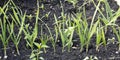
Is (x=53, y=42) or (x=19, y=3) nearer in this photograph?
(x=53, y=42)

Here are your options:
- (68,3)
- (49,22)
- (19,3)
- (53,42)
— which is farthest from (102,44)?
(19,3)

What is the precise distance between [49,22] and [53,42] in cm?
→ 46

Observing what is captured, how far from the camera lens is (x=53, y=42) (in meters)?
2.04

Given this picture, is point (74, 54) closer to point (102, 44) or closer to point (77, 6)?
point (102, 44)

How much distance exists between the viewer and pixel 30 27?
2354 mm

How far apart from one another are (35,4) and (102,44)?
940 millimetres

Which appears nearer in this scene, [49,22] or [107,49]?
[107,49]

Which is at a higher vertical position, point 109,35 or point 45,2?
point 45,2

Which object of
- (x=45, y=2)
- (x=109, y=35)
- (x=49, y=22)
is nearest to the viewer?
(x=109, y=35)

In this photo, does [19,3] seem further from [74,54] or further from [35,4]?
[74,54]

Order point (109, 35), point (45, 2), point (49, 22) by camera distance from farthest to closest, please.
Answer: point (45, 2) → point (49, 22) → point (109, 35)

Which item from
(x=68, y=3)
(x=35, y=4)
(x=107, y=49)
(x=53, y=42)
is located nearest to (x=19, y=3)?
(x=35, y=4)

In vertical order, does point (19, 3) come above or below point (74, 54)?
above

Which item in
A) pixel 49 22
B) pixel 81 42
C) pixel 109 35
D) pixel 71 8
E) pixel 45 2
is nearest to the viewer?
pixel 81 42
